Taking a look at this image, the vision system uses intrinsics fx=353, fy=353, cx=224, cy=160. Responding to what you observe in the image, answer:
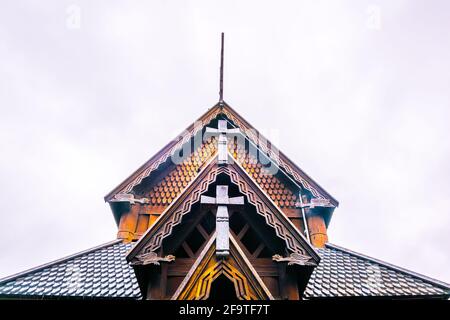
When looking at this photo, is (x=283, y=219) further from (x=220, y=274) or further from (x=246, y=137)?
(x=246, y=137)

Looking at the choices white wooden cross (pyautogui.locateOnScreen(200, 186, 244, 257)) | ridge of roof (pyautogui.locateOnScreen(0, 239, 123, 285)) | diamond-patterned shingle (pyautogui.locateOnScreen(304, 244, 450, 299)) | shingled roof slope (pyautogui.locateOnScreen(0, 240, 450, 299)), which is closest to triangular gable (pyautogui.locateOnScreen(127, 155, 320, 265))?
white wooden cross (pyautogui.locateOnScreen(200, 186, 244, 257))

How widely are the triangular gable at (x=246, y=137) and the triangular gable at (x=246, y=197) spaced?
3301 millimetres

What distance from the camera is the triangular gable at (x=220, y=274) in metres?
5.17

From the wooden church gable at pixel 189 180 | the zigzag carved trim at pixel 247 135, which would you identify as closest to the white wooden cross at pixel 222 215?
the wooden church gable at pixel 189 180

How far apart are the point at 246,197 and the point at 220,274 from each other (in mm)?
1407

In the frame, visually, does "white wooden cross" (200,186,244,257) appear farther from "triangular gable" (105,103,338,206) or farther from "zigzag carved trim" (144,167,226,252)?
"triangular gable" (105,103,338,206)

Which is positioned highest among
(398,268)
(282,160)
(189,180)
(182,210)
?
(282,160)

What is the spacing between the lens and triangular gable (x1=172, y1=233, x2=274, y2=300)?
204 inches

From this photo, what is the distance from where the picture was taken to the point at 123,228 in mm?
8547

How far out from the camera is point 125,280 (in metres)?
6.71

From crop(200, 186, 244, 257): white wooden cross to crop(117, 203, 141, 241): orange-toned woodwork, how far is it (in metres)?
3.24

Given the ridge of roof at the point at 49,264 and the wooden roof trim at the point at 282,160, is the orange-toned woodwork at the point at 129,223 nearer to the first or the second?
the ridge of roof at the point at 49,264

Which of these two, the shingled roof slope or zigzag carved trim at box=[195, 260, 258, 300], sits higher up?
zigzag carved trim at box=[195, 260, 258, 300]

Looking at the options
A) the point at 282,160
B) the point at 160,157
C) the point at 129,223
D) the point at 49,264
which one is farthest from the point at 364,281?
the point at 49,264
